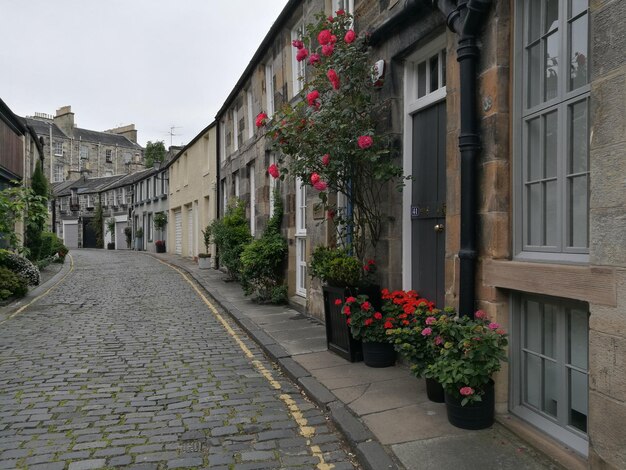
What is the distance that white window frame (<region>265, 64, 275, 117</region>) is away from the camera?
40.6ft

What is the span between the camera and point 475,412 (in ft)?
12.7

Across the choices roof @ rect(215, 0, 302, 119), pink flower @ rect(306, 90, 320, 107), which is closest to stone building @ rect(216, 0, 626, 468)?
pink flower @ rect(306, 90, 320, 107)

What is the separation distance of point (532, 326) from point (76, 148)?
211 ft

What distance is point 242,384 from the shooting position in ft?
17.9

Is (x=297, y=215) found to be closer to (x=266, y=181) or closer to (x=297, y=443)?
(x=266, y=181)

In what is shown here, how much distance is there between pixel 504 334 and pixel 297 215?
22.7ft

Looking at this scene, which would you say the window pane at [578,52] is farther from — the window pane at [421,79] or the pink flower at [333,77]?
the pink flower at [333,77]

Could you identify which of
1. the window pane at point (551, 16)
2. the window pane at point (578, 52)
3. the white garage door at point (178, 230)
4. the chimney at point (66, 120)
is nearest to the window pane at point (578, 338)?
the window pane at point (578, 52)

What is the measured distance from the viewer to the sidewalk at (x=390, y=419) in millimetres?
3434

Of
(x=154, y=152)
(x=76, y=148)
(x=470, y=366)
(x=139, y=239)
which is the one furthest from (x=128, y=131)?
(x=470, y=366)

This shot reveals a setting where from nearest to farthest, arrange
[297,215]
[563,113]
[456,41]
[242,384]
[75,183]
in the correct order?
[563,113] → [456,41] → [242,384] → [297,215] → [75,183]

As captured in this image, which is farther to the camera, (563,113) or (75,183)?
(75,183)

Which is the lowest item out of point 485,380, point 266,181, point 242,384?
point 242,384

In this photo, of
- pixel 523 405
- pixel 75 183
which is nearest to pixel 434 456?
pixel 523 405
